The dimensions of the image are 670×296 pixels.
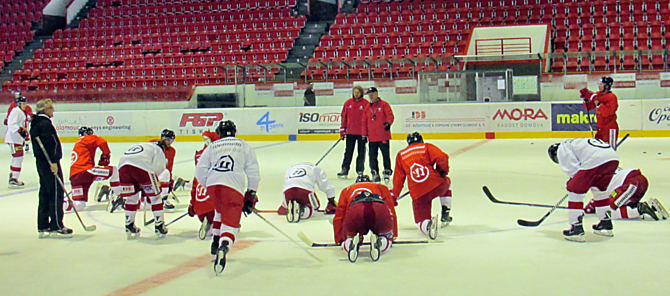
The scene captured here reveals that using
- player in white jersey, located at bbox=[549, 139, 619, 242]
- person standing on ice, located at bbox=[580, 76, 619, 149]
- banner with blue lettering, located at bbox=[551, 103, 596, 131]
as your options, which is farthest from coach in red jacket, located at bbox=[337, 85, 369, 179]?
banner with blue lettering, located at bbox=[551, 103, 596, 131]

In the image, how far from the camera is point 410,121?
1712cm

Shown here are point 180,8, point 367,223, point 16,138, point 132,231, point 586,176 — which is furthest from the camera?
point 180,8

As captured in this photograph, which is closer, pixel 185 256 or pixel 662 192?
pixel 185 256

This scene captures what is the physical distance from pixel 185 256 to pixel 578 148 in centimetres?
332

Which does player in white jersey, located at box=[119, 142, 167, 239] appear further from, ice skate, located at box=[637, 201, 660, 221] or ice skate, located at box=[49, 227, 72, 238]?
ice skate, located at box=[637, 201, 660, 221]

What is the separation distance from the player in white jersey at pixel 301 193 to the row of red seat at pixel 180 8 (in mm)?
21341

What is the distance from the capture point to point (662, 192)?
762 cm

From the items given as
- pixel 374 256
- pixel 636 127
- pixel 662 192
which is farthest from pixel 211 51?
pixel 374 256

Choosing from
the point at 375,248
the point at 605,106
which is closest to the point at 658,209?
the point at 375,248

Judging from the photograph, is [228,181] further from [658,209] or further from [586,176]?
[658,209]

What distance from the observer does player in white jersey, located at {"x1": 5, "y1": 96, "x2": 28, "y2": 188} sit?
9609 millimetres

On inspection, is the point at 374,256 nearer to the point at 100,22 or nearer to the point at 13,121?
the point at 13,121

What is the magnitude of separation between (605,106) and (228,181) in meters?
6.85

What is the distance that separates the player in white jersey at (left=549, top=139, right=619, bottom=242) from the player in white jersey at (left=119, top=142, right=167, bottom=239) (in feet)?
11.6
